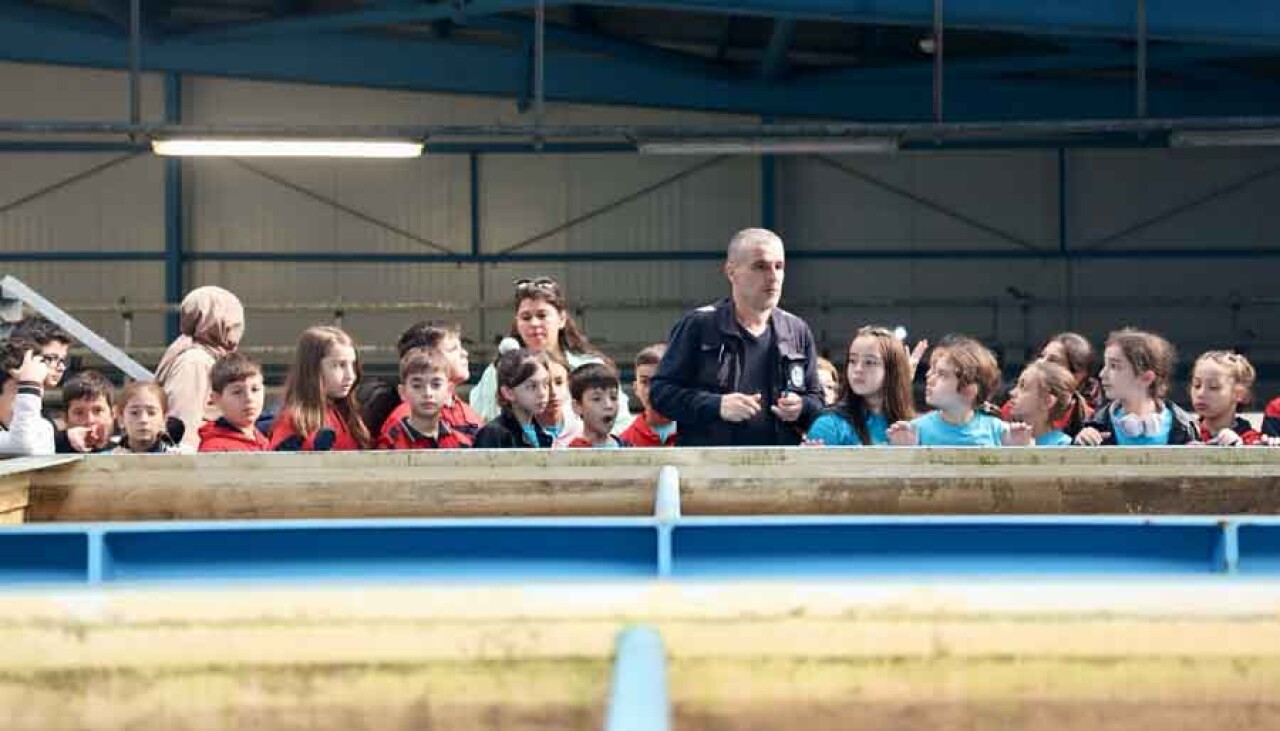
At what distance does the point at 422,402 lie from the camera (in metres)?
5.06

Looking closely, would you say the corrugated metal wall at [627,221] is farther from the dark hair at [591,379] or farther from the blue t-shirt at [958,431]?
the blue t-shirt at [958,431]

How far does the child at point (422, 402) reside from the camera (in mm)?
5055

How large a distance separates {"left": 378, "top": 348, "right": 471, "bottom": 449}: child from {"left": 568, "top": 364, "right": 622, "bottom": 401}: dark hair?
48 centimetres

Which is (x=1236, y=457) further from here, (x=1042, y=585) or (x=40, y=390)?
(x=40, y=390)

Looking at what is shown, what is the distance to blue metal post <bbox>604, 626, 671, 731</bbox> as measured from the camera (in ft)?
4.91

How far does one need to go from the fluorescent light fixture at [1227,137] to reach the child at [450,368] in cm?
650

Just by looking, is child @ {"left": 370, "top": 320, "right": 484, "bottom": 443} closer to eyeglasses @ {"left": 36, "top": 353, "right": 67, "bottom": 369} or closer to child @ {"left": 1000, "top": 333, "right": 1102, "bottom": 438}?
eyeglasses @ {"left": 36, "top": 353, "right": 67, "bottom": 369}

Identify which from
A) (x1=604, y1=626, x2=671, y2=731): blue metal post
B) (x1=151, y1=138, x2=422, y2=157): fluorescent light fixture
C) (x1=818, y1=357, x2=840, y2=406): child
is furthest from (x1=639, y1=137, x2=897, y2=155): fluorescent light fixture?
(x1=604, y1=626, x2=671, y2=731): blue metal post

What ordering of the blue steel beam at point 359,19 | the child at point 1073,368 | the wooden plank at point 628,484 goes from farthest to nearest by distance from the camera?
the blue steel beam at point 359,19 → the child at point 1073,368 → the wooden plank at point 628,484

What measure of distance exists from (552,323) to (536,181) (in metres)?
14.1

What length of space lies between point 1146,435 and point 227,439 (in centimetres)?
300

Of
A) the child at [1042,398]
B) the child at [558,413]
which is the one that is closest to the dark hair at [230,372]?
the child at [558,413]

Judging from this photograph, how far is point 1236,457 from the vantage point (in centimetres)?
354

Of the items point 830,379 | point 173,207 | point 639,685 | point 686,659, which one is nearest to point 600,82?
point 173,207
